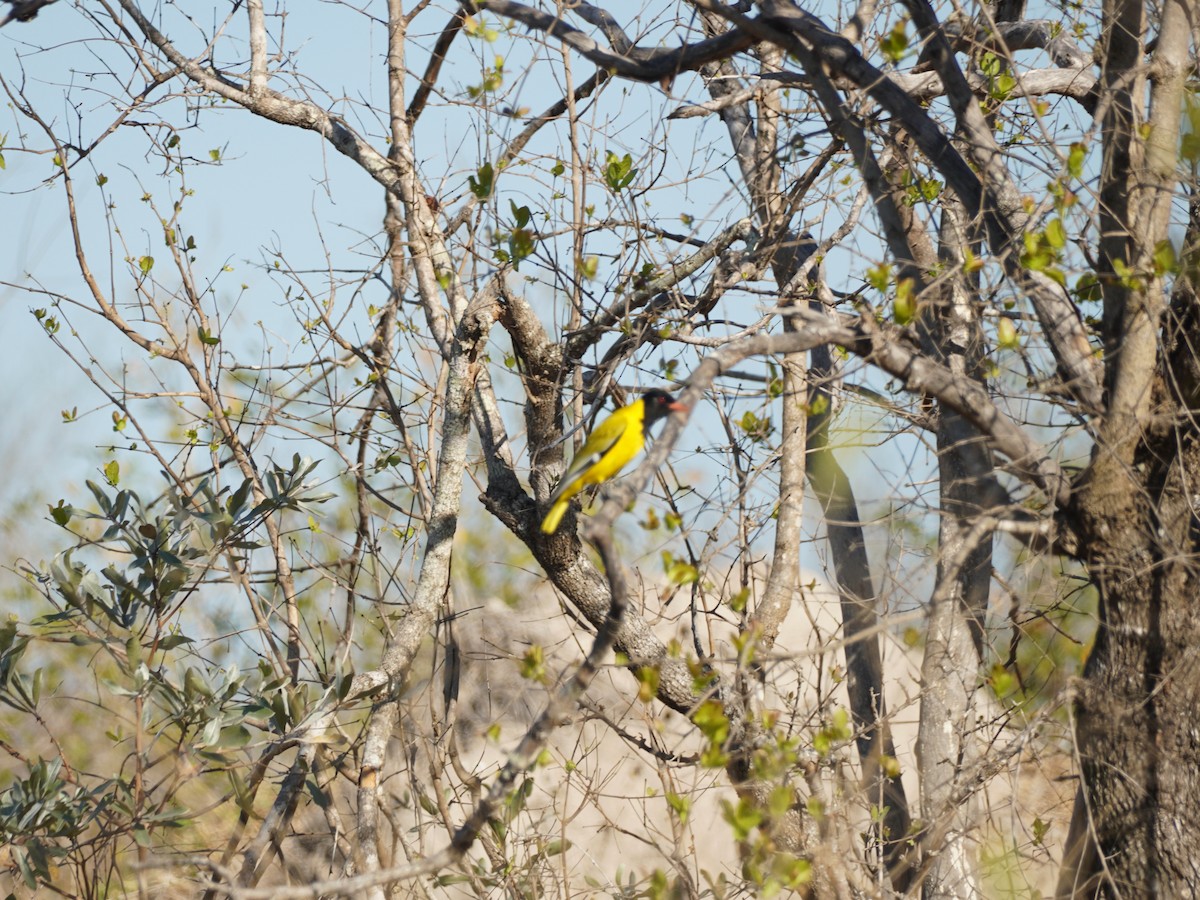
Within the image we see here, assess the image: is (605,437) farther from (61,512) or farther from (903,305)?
(61,512)

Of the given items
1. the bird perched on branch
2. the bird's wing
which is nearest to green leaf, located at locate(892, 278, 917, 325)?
the bird's wing

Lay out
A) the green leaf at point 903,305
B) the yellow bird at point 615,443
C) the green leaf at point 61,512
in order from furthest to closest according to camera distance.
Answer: the green leaf at point 61,512 → the yellow bird at point 615,443 → the green leaf at point 903,305

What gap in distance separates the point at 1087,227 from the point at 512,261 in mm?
1605

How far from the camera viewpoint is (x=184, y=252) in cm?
439

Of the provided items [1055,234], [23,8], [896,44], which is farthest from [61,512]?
[1055,234]

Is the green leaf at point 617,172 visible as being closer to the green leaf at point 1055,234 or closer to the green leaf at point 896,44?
the green leaf at point 896,44

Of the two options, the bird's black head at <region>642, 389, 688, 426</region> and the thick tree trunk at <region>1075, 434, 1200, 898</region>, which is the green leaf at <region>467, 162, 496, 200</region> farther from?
the thick tree trunk at <region>1075, 434, 1200, 898</region>

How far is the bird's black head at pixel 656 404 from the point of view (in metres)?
2.84

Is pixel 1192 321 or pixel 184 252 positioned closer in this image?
pixel 1192 321

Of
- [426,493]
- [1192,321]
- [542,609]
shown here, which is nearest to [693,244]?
[426,493]

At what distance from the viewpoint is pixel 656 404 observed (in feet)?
9.48

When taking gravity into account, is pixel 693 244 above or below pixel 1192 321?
above

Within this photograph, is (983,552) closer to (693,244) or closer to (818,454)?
(818,454)

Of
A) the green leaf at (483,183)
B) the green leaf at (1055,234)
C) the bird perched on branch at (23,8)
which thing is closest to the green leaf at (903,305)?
the green leaf at (1055,234)
